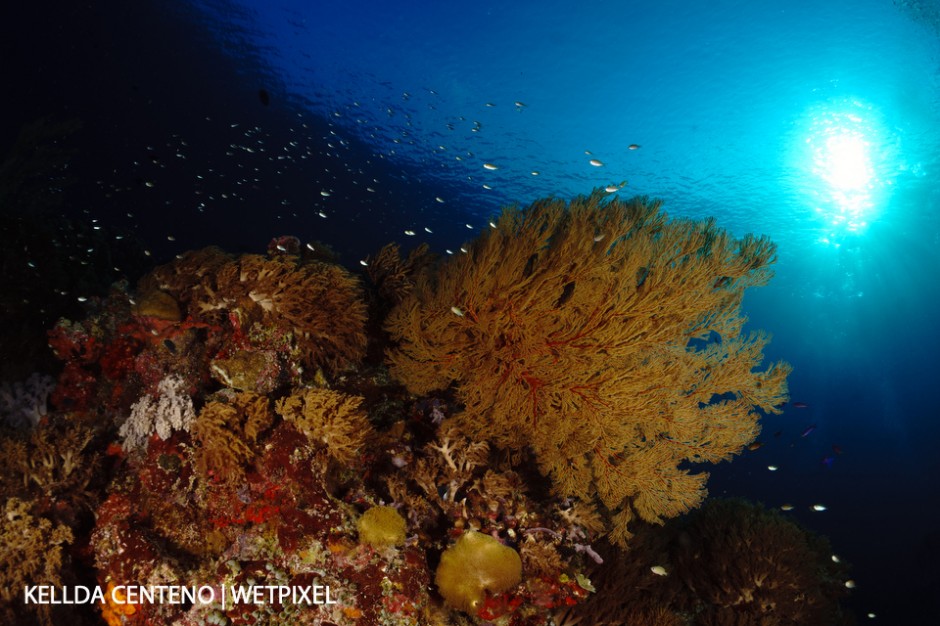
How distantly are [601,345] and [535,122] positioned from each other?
29.2 metres

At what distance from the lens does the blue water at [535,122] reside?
71.2ft

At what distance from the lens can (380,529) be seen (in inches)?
160

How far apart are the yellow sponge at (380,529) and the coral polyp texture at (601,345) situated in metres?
1.54

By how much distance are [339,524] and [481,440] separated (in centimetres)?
194

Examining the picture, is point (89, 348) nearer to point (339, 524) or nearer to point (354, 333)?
point (354, 333)

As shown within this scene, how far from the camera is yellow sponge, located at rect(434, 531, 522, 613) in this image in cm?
411

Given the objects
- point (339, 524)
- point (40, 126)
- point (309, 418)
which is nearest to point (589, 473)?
point (339, 524)

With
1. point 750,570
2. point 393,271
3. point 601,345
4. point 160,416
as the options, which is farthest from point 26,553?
point 750,570

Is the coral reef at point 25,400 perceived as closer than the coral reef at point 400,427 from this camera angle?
No

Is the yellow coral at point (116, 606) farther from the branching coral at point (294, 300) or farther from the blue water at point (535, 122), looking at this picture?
the blue water at point (535, 122)

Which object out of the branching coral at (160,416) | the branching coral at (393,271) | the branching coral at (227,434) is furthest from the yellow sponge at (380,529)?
the branching coral at (393,271)

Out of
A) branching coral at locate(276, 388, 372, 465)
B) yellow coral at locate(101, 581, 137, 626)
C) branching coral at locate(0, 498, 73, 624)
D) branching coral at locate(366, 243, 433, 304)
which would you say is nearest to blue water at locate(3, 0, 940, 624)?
branching coral at locate(366, 243, 433, 304)

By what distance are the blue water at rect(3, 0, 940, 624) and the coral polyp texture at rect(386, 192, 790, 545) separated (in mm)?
14825

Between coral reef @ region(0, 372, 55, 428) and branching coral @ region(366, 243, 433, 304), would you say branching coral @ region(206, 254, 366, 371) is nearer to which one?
branching coral @ region(366, 243, 433, 304)
